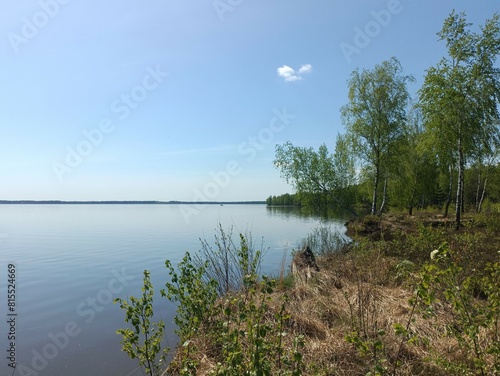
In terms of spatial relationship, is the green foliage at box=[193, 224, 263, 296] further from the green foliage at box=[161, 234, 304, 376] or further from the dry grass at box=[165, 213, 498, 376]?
the dry grass at box=[165, 213, 498, 376]

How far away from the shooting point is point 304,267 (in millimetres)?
10250

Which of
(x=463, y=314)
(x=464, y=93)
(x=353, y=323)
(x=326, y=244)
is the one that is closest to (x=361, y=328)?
(x=353, y=323)

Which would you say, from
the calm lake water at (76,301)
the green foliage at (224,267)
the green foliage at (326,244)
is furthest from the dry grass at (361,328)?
the green foliage at (326,244)

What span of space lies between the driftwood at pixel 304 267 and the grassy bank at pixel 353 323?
0.45ft

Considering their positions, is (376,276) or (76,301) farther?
(76,301)

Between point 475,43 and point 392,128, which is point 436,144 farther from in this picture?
point 392,128

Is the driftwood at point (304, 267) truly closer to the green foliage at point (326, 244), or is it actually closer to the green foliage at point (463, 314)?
the green foliage at point (326, 244)

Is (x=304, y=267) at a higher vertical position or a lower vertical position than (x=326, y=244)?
lower

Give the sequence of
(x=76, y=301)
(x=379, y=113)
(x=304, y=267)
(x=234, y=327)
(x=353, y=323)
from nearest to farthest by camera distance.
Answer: (x=353, y=323) → (x=234, y=327) → (x=76, y=301) → (x=304, y=267) → (x=379, y=113)

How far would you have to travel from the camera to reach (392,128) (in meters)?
25.6

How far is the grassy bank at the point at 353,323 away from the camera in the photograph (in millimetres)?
2873

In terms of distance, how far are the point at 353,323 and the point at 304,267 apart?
576 cm

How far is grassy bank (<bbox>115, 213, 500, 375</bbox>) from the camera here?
287 centimetres

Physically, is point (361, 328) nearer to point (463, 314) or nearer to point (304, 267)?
point (463, 314)
